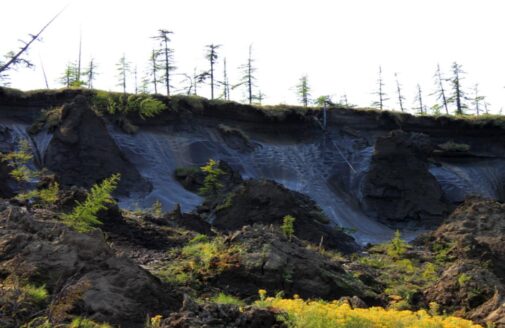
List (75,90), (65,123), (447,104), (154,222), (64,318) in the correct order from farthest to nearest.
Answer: (447,104) < (75,90) < (65,123) < (154,222) < (64,318)

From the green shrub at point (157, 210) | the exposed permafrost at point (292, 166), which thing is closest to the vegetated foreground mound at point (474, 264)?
the exposed permafrost at point (292, 166)

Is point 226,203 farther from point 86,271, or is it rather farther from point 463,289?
point 86,271

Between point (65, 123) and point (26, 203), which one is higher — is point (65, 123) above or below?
above

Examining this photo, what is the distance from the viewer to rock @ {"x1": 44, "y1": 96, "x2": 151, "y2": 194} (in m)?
25.8

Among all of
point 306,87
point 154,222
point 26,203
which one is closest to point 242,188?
point 154,222

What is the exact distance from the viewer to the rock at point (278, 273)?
998cm

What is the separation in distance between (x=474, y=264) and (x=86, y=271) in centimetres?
734

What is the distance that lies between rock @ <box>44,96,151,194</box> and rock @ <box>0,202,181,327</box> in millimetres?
16945

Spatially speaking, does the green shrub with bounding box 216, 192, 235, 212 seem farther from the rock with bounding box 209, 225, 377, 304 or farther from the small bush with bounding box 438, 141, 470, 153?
the small bush with bounding box 438, 141, 470, 153

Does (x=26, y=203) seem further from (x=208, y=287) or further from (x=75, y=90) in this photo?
(x=75, y=90)

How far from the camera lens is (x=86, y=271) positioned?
8.20 meters

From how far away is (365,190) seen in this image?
1275 inches

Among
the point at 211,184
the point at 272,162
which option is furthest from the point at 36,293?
the point at 272,162

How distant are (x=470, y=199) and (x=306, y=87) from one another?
40.9 m
